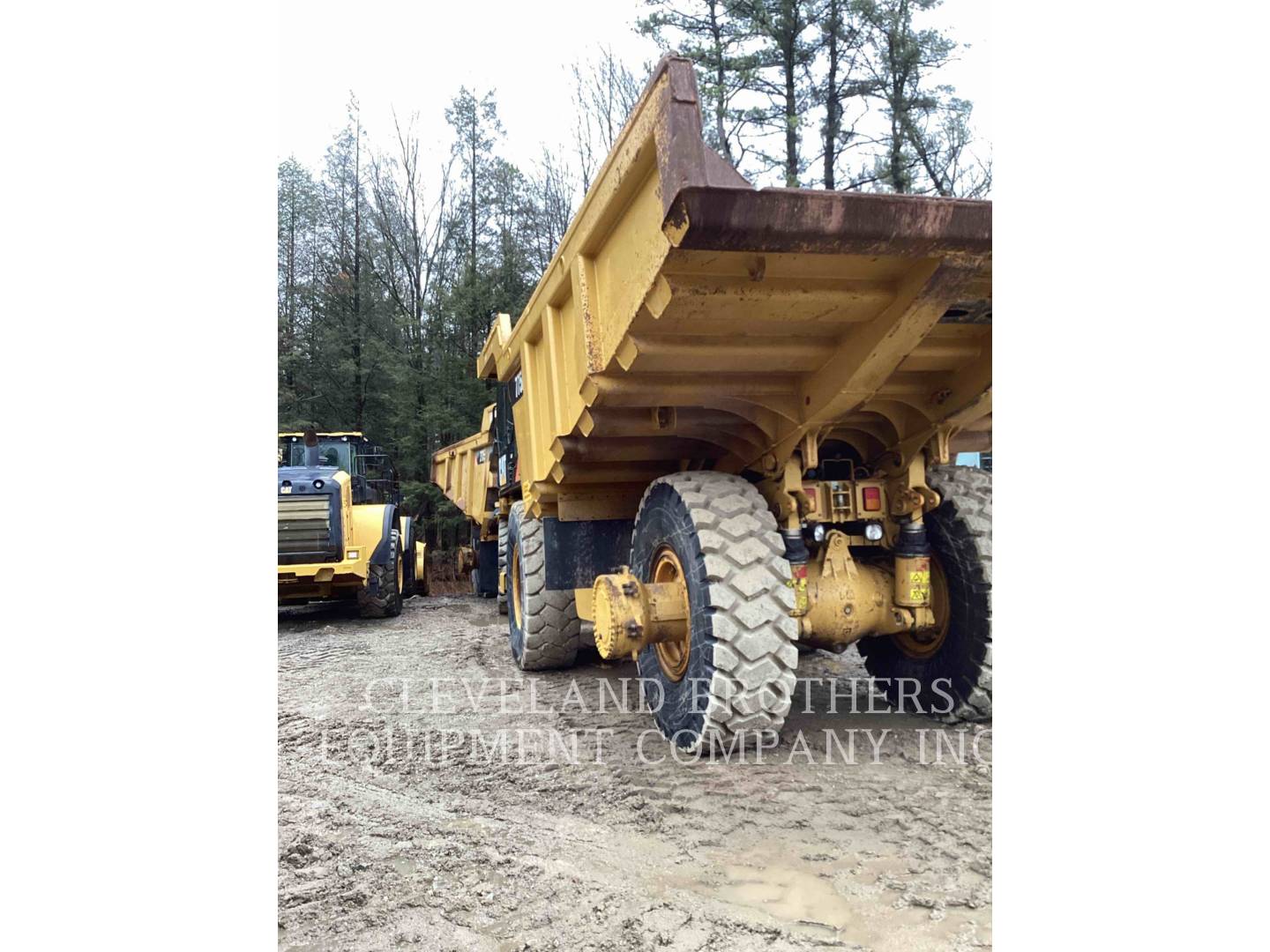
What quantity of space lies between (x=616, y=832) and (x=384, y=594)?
639 cm

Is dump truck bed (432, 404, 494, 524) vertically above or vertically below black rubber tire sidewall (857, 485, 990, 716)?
above

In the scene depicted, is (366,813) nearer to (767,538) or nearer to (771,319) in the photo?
(767,538)

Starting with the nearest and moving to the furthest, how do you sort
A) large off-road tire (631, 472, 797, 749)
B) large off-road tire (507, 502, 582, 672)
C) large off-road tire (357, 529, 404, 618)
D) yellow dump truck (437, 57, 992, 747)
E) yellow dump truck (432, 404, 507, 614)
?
yellow dump truck (437, 57, 992, 747)
large off-road tire (631, 472, 797, 749)
large off-road tire (507, 502, 582, 672)
large off-road tire (357, 529, 404, 618)
yellow dump truck (432, 404, 507, 614)

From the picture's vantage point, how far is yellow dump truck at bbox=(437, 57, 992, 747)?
7.58 ft

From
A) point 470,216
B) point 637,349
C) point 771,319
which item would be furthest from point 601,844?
point 470,216

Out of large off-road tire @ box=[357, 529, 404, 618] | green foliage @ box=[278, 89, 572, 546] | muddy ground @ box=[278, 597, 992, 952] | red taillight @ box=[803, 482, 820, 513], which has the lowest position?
muddy ground @ box=[278, 597, 992, 952]

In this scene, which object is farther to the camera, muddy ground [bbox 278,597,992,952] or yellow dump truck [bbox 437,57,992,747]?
yellow dump truck [bbox 437,57,992,747]

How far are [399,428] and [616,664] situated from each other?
11.6m

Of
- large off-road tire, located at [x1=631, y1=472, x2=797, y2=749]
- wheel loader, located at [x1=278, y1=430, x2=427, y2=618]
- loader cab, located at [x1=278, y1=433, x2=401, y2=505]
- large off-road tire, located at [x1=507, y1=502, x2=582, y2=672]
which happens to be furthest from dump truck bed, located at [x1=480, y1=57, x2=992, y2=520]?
loader cab, located at [x1=278, y1=433, x2=401, y2=505]

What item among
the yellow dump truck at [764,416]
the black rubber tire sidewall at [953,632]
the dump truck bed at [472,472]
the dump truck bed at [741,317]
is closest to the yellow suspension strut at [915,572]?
the yellow dump truck at [764,416]

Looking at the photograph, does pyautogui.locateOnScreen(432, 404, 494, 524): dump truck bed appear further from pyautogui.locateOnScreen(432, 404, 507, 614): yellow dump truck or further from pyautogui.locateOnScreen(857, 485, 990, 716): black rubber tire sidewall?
pyautogui.locateOnScreen(857, 485, 990, 716): black rubber tire sidewall

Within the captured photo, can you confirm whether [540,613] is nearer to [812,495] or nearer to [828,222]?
[812,495]

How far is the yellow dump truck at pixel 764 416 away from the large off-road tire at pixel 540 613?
2.06 feet

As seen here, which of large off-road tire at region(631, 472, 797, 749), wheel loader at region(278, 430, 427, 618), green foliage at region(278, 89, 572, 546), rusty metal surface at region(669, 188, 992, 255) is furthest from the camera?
green foliage at region(278, 89, 572, 546)
